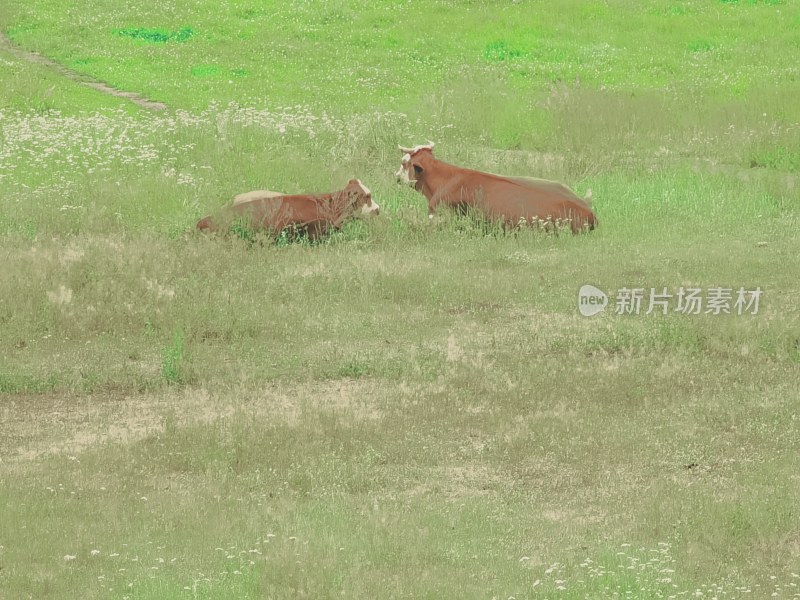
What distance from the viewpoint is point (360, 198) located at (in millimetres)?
17688

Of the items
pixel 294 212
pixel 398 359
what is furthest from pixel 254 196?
pixel 398 359

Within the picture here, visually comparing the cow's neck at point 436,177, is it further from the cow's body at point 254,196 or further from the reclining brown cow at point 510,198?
the cow's body at point 254,196

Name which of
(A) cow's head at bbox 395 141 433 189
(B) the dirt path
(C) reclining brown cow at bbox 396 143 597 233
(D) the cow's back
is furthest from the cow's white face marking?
(B) the dirt path

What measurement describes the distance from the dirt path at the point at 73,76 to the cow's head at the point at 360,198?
34.5ft

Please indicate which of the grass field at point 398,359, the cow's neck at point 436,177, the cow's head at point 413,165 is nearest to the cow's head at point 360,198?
the grass field at point 398,359

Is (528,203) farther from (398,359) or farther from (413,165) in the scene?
(398,359)

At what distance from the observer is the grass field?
8.80 m

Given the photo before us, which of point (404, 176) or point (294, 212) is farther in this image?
point (404, 176)

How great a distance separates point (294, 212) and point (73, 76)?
15.3 metres

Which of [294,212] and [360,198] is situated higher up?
[360,198]

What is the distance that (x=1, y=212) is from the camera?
18.2 metres

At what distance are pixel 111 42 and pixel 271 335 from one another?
2244 cm

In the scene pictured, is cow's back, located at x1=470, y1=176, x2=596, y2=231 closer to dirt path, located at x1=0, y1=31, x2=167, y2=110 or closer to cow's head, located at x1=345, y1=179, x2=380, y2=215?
cow's head, located at x1=345, y1=179, x2=380, y2=215

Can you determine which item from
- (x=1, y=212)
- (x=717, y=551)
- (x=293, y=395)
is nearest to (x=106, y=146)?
(x=1, y=212)
